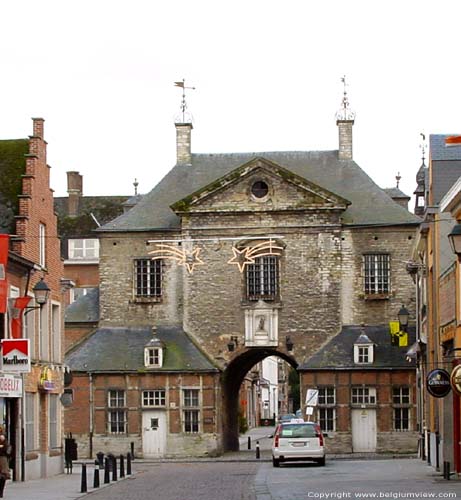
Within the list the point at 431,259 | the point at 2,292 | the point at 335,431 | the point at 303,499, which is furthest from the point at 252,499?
the point at 335,431

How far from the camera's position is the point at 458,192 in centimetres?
3178

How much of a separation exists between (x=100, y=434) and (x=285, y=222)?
12605 millimetres

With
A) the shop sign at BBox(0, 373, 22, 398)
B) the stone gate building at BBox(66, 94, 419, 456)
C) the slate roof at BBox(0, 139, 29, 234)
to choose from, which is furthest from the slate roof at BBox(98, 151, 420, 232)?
the shop sign at BBox(0, 373, 22, 398)

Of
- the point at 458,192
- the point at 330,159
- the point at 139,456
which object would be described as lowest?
A: the point at 139,456

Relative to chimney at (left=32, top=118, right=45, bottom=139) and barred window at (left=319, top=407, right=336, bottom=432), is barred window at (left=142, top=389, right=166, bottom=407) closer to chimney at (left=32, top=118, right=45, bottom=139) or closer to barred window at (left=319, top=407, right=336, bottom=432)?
barred window at (left=319, top=407, right=336, bottom=432)

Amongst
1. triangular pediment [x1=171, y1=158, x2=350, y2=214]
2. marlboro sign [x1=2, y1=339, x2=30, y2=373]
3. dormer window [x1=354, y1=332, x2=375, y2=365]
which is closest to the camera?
marlboro sign [x1=2, y1=339, x2=30, y2=373]

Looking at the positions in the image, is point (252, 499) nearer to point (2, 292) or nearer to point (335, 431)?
point (2, 292)

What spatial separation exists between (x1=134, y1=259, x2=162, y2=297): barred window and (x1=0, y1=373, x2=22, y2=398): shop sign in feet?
99.9

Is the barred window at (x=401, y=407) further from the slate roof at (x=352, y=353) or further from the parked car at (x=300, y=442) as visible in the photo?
the parked car at (x=300, y=442)

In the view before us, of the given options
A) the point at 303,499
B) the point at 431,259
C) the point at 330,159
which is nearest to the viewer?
the point at 303,499

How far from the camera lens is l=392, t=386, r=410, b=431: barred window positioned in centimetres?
6184

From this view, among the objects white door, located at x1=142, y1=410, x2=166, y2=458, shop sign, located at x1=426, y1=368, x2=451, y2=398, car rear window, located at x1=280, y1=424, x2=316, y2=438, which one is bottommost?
white door, located at x1=142, y1=410, x2=166, y2=458

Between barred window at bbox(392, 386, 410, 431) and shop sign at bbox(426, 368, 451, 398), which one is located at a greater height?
shop sign at bbox(426, 368, 451, 398)

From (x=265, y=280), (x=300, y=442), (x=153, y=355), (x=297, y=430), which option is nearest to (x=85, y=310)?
(x=153, y=355)
